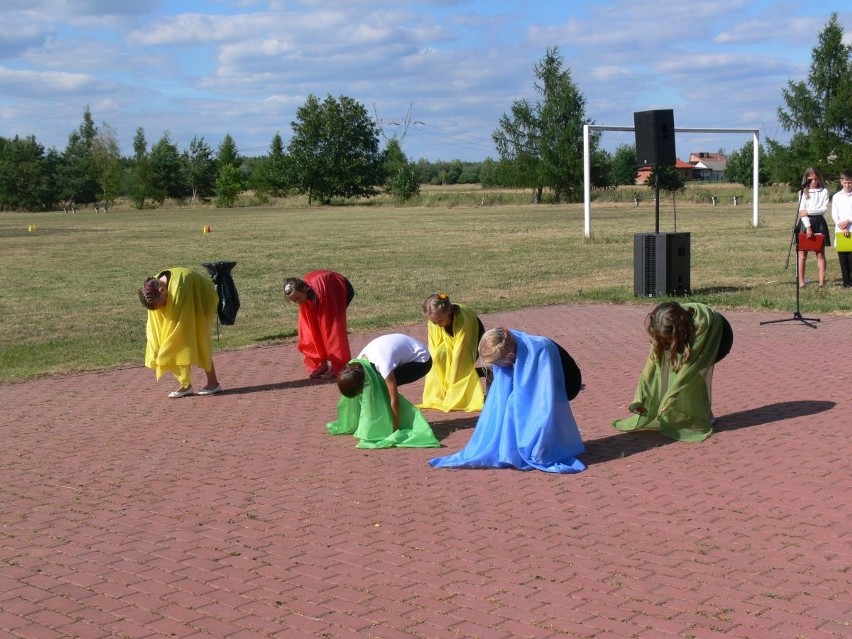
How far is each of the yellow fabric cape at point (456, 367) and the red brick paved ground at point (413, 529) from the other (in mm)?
205

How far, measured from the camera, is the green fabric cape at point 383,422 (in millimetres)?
8547

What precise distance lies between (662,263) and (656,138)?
7.16 feet

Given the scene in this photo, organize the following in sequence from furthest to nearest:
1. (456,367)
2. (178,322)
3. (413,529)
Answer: (178,322) → (456,367) → (413,529)

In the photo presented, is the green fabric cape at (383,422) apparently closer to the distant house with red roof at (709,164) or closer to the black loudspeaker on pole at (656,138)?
the black loudspeaker on pole at (656,138)

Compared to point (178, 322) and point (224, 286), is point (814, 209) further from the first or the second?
point (178, 322)

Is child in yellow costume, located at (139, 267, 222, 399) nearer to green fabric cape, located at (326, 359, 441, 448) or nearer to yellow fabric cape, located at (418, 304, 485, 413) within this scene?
yellow fabric cape, located at (418, 304, 485, 413)

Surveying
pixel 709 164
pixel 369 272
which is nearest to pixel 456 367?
pixel 369 272

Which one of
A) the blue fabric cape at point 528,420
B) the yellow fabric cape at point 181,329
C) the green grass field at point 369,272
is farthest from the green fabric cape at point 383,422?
the green grass field at point 369,272

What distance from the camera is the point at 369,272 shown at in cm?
2530

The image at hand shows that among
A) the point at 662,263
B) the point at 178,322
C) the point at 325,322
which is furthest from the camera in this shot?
the point at 662,263

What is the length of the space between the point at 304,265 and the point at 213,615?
75.9 feet

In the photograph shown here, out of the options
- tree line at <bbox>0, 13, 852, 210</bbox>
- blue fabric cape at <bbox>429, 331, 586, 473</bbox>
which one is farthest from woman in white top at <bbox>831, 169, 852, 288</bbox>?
tree line at <bbox>0, 13, 852, 210</bbox>

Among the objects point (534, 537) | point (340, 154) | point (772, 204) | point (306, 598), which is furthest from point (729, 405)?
point (340, 154)

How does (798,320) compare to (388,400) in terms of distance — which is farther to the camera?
(798,320)
